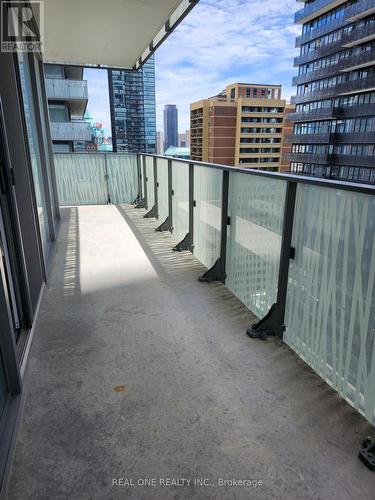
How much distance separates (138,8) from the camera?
3.94m

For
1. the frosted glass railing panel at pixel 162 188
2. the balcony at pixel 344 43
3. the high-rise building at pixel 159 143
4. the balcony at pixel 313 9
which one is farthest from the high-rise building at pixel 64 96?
the high-rise building at pixel 159 143

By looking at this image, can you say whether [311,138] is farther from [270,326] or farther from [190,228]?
[270,326]

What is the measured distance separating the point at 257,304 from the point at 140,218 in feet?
15.3

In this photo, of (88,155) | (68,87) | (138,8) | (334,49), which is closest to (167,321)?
(138,8)

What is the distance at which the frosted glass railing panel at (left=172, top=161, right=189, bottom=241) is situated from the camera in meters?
4.57

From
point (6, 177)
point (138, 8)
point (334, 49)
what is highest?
point (334, 49)

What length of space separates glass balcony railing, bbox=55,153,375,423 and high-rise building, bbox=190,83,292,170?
72.8 m

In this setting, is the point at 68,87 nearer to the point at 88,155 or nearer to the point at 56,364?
the point at 88,155

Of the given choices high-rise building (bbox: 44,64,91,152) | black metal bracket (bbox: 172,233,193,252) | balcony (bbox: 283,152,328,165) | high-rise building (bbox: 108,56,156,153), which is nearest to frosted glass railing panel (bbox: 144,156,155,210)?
black metal bracket (bbox: 172,233,193,252)

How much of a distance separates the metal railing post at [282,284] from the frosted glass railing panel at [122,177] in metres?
6.87

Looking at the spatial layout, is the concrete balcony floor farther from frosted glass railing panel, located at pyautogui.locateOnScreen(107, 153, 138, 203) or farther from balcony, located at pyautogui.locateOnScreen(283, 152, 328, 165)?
balcony, located at pyautogui.locateOnScreen(283, 152, 328, 165)

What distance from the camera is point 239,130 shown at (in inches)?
2990

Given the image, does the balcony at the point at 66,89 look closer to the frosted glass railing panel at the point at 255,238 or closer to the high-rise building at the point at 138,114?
the high-rise building at the point at 138,114

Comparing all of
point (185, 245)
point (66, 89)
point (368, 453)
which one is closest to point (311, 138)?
point (66, 89)
